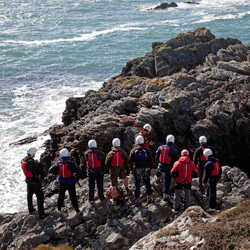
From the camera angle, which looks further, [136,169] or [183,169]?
[136,169]

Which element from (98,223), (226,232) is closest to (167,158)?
(98,223)

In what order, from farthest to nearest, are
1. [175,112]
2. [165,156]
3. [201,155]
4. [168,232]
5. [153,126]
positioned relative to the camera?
[175,112], [153,126], [201,155], [165,156], [168,232]

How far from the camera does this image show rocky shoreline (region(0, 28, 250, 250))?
13164 mm

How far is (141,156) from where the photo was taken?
524 inches

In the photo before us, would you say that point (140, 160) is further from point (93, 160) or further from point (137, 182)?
point (93, 160)

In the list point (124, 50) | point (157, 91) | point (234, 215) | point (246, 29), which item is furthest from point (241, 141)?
point (246, 29)

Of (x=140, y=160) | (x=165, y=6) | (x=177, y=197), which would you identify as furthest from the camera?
(x=165, y=6)

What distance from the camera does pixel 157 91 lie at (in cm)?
2355

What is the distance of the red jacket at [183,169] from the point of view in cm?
1250

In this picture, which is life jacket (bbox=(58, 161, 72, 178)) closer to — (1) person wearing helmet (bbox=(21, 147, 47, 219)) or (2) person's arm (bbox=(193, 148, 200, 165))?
(1) person wearing helmet (bbox=(21, 147, 47, 219))

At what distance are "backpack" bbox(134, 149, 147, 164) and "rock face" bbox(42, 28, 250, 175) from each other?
17.4ft

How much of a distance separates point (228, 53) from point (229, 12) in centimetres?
5405

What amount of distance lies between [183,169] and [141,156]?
5.43 feet

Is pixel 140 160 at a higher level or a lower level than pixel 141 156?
lower
